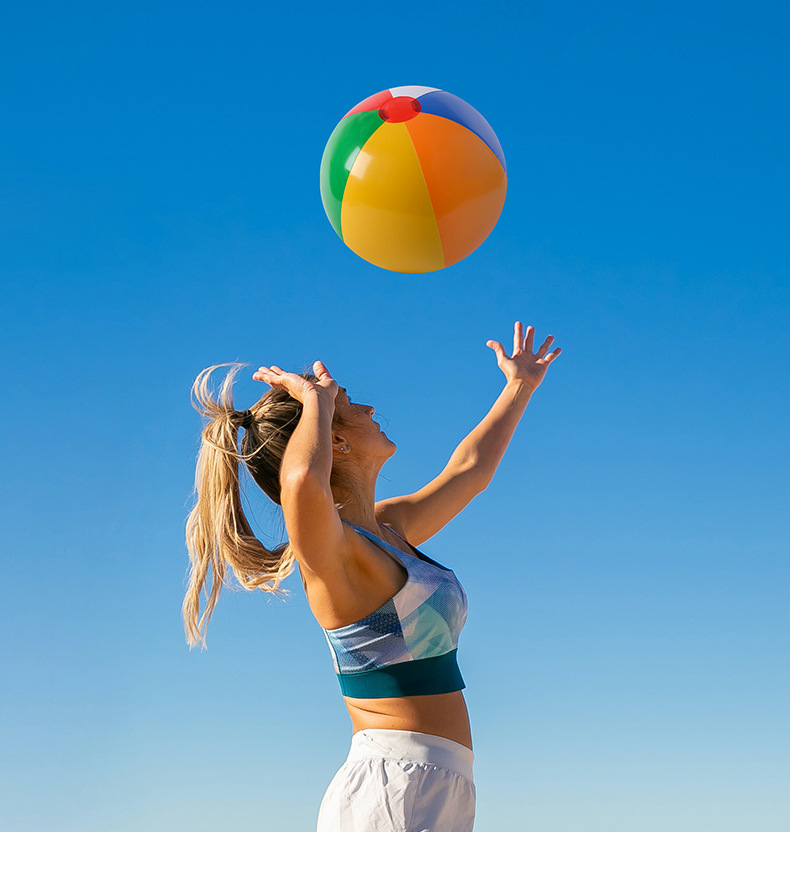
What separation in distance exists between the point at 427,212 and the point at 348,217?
36cm

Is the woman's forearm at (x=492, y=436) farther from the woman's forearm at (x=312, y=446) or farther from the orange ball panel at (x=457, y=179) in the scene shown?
the woman's forearm at (x=312, y=446)

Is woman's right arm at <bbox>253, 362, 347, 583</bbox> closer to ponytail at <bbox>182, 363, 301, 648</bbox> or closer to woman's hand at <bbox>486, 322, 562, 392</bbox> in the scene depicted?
ponytail at <bbox>182, 363, 301, 648</bbox>

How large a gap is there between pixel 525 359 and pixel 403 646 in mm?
1961

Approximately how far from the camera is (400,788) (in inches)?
128

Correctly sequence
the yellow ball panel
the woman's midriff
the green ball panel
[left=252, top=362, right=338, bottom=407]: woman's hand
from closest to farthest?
the woman's midriff, [left=252, top=362, right=338, bottom=407]: woman's hand, the yellow ball panel, the green ball panel

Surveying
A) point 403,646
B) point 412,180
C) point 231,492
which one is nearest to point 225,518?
point 231,492

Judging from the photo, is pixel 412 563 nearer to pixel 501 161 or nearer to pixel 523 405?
pixel 523 405

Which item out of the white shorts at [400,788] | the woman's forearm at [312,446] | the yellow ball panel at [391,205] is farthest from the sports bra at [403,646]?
the yellow ball panel at [391,205]

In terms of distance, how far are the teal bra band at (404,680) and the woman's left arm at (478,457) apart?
918mm

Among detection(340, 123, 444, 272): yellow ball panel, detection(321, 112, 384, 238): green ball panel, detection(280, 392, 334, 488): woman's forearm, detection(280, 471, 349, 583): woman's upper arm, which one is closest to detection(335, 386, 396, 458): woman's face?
detection(280, 392, 334, 488): woman's forearm

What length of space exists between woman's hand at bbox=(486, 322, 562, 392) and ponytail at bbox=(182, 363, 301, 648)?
1.36 m

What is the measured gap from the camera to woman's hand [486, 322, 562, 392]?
4.89 metres

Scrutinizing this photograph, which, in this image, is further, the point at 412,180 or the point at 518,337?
the point at 518,337

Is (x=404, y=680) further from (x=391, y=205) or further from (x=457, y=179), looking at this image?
(x=457, y=179)
